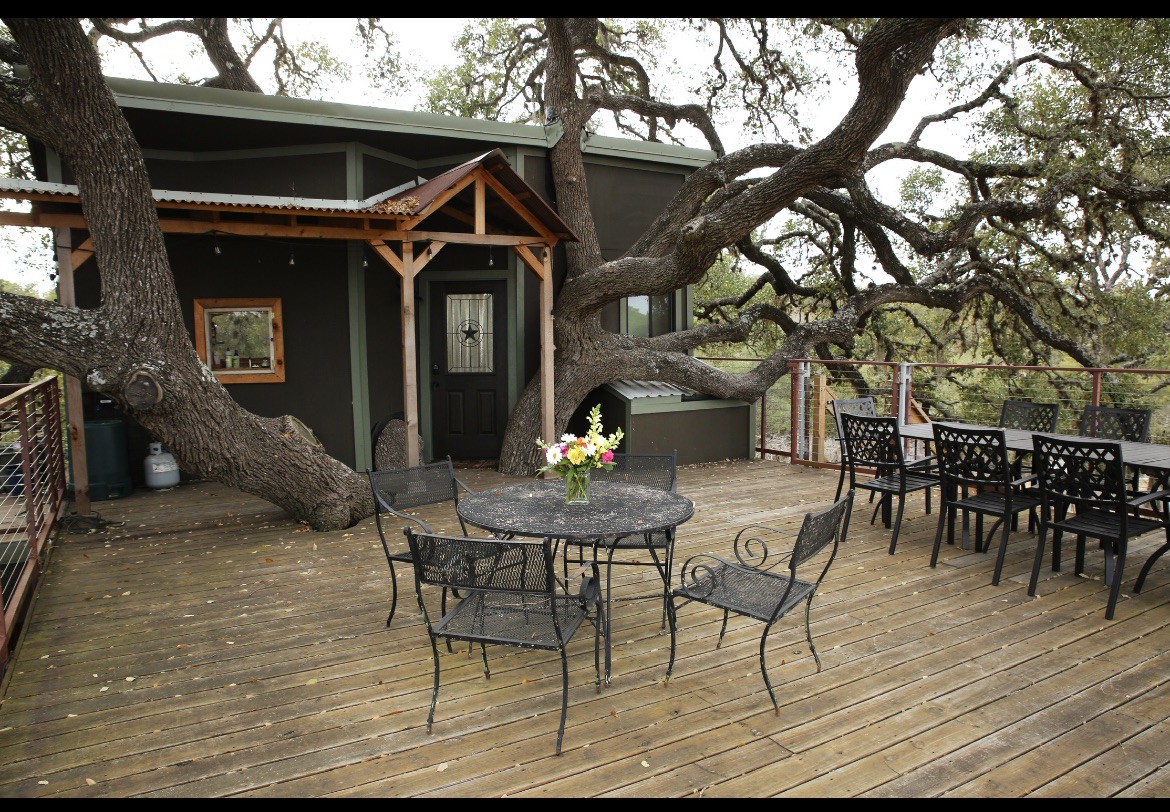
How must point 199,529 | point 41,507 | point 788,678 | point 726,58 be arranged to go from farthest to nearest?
1. point 726,58
2. point 199,529
3. point 41,507
4. point 788,678

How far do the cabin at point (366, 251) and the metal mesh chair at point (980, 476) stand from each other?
13.5ft

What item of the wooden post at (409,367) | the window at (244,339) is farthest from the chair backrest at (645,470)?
the window at (244,339)

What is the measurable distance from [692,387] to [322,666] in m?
6.35

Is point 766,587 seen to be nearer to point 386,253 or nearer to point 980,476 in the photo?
point 980,476

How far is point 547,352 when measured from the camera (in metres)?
8.01

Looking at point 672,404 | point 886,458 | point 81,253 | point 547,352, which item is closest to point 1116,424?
point 886,458

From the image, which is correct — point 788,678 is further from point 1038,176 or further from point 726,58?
point 726,58

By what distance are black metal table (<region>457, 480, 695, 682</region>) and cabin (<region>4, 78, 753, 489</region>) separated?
3.16 metres

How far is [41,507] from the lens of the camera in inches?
215

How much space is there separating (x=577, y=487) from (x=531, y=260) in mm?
4474

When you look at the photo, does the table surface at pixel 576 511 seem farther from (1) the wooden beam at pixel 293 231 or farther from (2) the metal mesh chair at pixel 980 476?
(1) the wooden beam at pixel 293 231

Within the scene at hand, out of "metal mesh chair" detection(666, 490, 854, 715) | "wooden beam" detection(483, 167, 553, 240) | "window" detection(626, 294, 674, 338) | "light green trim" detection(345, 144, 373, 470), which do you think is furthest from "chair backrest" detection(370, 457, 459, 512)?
"window" detection(626, 294, 674, 338)

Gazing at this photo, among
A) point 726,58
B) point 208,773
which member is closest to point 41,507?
point 208,773

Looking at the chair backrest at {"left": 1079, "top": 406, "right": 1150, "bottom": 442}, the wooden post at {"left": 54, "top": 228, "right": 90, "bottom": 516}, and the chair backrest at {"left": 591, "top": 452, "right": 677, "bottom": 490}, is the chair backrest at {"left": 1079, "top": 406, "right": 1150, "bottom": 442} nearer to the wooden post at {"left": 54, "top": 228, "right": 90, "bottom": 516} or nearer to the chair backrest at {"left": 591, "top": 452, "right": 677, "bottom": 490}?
the chair backrest at {"left": 591, "top": 452, "right": 677, "bottom": 490}
